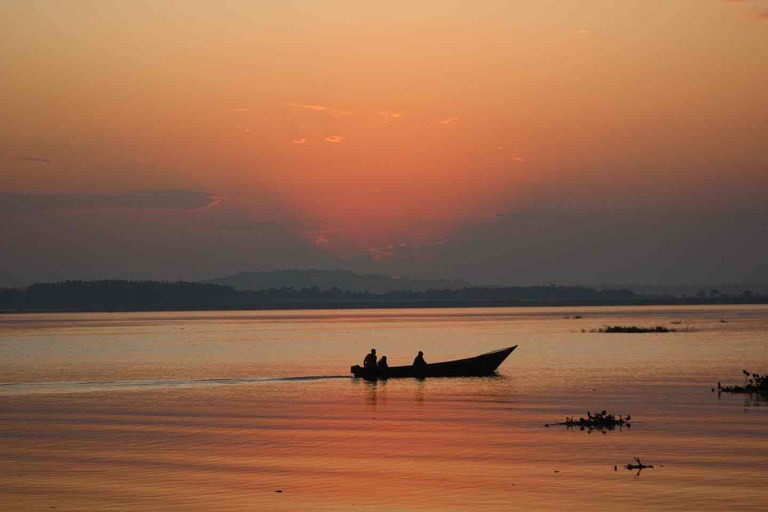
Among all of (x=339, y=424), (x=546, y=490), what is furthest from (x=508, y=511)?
(x=339, y=424)

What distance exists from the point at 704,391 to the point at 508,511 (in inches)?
1042

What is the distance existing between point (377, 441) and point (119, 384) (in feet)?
89.6

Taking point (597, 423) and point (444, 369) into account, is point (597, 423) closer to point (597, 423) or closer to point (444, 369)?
point (597, 423)

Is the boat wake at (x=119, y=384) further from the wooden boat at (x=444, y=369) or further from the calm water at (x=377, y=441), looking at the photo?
→ the wooden boat at (x=444, y=369)

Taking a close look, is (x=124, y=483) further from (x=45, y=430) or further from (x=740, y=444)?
(x=740, y=444)

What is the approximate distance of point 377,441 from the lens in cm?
2950

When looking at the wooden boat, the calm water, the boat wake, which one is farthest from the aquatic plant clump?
the boat wake

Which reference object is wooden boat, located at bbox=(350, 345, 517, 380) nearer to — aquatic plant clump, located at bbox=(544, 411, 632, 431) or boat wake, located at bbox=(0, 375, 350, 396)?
boat wake, located at bbox=(0, 375, 350, 396)

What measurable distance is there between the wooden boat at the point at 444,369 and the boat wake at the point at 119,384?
11.3ft

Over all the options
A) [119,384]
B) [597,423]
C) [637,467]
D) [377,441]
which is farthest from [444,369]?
[637,467]

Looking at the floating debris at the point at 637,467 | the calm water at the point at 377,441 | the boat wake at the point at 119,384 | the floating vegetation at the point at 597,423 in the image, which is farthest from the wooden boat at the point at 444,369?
the floating debris at the point at 637,467

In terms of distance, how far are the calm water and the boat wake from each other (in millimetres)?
121

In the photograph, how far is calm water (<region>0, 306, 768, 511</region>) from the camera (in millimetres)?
21203

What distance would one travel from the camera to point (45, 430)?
33375 millimetres
